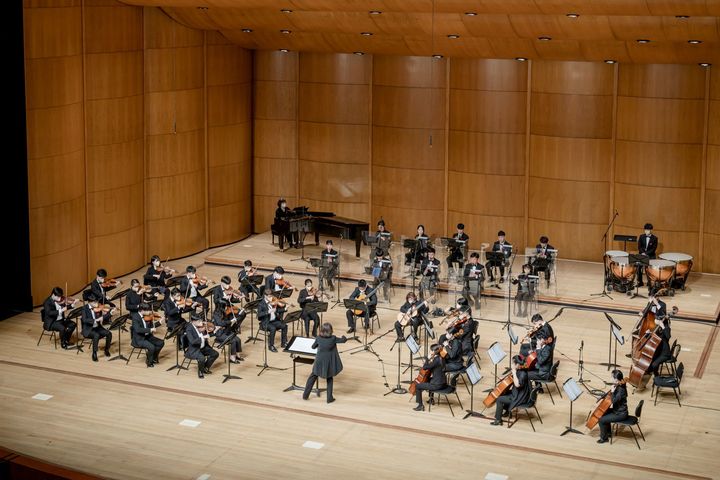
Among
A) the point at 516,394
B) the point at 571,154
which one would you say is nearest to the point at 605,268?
the point at 571,154

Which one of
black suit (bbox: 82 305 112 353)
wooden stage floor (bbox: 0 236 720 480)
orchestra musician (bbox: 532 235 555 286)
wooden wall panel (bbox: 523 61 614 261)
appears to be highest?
wooden wall panel (bbox: 523 61 614 261)

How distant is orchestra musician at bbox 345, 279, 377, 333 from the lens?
19016mm

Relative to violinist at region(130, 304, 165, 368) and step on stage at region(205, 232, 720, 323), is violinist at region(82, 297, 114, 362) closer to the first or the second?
violinist at region(130, 304, 165, 368)

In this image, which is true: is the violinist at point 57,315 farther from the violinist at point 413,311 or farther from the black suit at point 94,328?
the violinist at point 413,311

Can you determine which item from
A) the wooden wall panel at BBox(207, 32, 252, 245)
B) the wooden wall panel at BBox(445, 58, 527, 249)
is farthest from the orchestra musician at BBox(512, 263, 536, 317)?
the wooden wall panel at BBox(207, 32, 252, 245)

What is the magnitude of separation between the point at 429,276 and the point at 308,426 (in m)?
5.81

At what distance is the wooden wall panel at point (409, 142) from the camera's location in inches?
973

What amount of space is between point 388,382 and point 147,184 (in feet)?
27.3

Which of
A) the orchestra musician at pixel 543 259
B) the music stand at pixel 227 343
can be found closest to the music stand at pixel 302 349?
the music stand at pixel 227 343

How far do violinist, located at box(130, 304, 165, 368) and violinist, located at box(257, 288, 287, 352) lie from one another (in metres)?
1.65

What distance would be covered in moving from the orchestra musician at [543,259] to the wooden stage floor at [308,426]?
7.71ft

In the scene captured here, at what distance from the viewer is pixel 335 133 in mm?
25828

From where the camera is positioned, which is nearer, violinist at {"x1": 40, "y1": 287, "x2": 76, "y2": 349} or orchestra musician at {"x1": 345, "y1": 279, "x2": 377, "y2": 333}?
violinist at {"x1": 40, "y1": 287, "x2": 76, "y2": 349}

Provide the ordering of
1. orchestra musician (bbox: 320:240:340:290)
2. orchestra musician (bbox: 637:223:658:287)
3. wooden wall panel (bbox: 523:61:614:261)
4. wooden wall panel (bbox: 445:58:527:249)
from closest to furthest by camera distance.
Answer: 1. orchestra musician (bbox: 320:240:340:290)
2. orchestra musician (bbox: 637:223:658:287)
3. wooden wall panel (bbox: 523:61:614:261)
4. wooden wall panel (bbox: 445:58:527:249)
